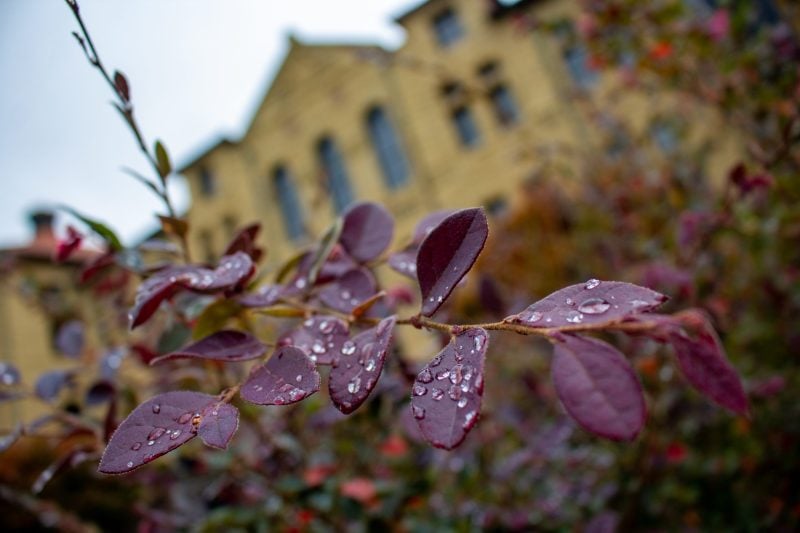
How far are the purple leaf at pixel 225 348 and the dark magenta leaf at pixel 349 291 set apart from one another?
0.38 feet

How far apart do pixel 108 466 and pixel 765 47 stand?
103 inches

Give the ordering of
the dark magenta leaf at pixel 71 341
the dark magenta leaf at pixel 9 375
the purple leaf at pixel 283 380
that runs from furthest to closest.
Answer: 1. the dark magenta leaf at pixel 71 341
2. the dark magenta leaf at pixel 9 375
3. the purple leaf at pixel 283 380

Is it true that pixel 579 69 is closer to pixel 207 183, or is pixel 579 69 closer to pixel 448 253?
pixel 207 183

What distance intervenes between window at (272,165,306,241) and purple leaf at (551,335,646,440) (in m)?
14.4

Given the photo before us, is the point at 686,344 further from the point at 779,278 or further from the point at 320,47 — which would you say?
the point at 320,47

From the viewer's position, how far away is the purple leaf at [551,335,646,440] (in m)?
0.33

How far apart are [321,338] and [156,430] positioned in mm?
185

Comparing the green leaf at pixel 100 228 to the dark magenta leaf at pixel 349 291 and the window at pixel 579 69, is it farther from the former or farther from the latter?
the window at pixel 579 69

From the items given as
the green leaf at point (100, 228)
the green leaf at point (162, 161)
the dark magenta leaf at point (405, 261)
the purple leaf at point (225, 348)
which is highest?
the green leaf at point (162, 161)

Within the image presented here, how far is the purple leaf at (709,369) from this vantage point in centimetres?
39

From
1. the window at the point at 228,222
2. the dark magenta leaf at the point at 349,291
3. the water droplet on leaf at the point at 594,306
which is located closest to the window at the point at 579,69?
the window at the point at 228,222

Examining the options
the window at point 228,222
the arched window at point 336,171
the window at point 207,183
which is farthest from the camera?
the window at point 207,183

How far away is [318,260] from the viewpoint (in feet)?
2.33

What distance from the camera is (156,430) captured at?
421mm
